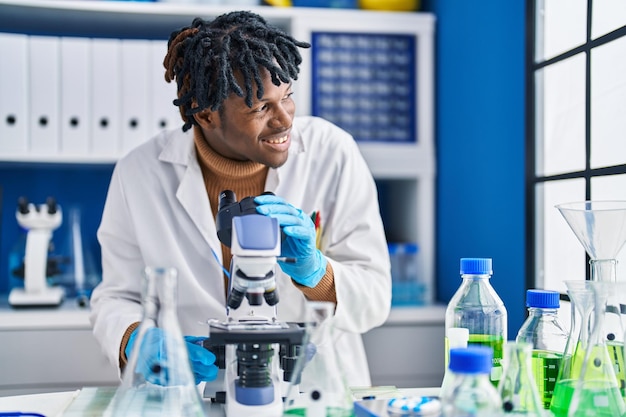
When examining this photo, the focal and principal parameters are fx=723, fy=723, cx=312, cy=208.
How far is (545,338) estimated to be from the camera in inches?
41.1

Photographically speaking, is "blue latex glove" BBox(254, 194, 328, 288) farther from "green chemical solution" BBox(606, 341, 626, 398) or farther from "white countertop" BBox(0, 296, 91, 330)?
"white countertop" BBox(0, 296, 91, 330)

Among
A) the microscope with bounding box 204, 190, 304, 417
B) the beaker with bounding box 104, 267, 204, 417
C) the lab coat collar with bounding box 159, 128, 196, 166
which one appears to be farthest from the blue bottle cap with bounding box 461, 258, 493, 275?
the lab coat collar with bounding box 159, 128, 196, 166

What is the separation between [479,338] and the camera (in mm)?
1082

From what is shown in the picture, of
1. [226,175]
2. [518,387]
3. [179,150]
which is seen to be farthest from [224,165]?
[518,387]

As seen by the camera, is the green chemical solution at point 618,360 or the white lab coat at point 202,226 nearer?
the green chemical solution at point 618,360

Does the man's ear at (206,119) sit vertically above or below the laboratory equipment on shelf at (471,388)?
above

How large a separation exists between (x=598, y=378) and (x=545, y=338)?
15cm

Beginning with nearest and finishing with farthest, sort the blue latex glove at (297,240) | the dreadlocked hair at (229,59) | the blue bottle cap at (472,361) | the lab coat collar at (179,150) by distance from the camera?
the blue bottle cap at (472,361), the blue latex glove at (297,240), the dreadlocked hair at (229,59), the lab coat collar at (179,150)

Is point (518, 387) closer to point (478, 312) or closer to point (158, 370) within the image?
point (478, 312)

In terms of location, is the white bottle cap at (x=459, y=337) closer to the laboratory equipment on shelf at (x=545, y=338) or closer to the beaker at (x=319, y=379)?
the laboratory equipment on shelf at (x=545, y=338)

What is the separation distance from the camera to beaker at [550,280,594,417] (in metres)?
0.92

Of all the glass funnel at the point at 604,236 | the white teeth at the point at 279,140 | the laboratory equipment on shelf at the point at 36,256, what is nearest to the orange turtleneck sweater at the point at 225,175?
the white teeth at the point at 279,140

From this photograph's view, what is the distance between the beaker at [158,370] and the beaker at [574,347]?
0.47 m

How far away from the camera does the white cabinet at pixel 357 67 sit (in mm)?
2281
